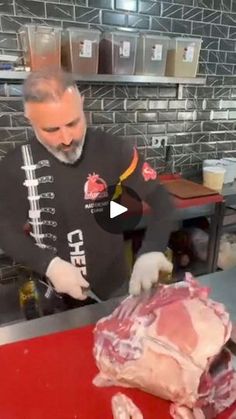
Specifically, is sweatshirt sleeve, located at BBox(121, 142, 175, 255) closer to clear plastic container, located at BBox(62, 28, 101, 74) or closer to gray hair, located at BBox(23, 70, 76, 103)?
gray hair, located at BBox(23, 70, 76, 103)

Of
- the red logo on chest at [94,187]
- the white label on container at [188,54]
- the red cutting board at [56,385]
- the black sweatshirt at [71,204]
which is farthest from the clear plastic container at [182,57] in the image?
the red cutting board at [56,385]

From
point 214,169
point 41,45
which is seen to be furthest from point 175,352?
point 214,169

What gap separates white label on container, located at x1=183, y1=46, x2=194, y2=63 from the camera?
1801mm

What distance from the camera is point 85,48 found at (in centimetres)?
154

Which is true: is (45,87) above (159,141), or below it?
above

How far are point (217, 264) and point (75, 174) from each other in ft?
4.66

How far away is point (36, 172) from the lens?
2.96ft

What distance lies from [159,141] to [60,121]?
Result: 1.38m

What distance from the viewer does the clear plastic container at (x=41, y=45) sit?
57.2 inches

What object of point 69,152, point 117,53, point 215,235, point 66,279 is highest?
point 117,53

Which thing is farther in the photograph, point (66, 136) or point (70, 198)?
point (70, 198)

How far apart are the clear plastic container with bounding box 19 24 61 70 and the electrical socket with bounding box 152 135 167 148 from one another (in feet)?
2.51

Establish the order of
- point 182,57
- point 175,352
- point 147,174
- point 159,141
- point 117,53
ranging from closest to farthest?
point 175,352 → point 147,174 → point 117,53 → point 182,57 → point 159,141

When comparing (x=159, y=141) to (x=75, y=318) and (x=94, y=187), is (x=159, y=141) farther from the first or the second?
(x=75, y=318)
